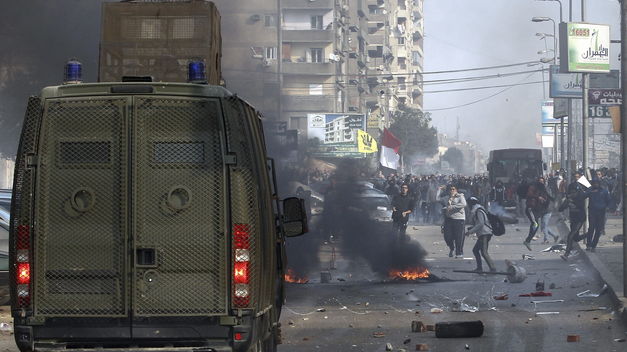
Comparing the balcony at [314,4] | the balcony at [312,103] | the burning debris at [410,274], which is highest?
the balcony at [314,4]

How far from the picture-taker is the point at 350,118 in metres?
65.1

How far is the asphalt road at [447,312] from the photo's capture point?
10742mm

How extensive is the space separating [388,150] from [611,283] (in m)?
32.9

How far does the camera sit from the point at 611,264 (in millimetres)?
19609

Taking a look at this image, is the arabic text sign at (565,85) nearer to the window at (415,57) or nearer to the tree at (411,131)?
the tree at (411,131)

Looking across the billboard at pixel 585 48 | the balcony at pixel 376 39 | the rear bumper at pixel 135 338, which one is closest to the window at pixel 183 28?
the rear bumper at pixel 135 338

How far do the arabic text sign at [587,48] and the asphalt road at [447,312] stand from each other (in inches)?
682

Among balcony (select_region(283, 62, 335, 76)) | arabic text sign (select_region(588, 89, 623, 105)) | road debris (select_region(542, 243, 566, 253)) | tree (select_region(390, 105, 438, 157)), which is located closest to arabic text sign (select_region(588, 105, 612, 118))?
arabic text sign (select_region(588, 89, 623, 105))

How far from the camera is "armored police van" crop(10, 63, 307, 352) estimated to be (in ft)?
21.2

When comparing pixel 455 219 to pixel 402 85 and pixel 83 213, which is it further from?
pixel 402 85

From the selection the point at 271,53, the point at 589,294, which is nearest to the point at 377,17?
the point at 271,53

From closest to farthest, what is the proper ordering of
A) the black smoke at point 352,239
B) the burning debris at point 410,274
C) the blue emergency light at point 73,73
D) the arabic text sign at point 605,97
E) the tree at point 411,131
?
the blue emergency light at point 73,73
the burning debris at point 410,274
the black smoke at point 352,239
the arabic text sign at point 605,97
the tree at point 411,131

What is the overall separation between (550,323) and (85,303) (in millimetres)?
7239

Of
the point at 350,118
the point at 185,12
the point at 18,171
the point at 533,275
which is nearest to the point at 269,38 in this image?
the point at 350,118
